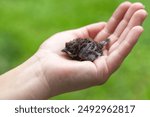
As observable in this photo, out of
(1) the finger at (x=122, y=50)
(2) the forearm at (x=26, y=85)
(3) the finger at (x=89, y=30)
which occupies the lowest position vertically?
(2) the forearm at (x=26, y=85)

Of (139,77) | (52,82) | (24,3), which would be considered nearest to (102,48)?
(52,82)

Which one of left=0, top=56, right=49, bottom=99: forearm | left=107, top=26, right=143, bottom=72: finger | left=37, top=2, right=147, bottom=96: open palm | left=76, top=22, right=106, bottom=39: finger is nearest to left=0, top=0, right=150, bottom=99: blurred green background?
left=76, top=22, right=106, bottom=39: finger

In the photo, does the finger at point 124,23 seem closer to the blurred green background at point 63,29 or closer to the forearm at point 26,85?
the forearm at point 26,85

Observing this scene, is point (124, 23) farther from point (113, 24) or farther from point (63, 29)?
point (63, 29)

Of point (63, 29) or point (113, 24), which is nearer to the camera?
point (113, 24)

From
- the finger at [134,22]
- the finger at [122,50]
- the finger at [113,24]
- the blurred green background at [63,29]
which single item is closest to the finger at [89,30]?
the finger at [113,24]

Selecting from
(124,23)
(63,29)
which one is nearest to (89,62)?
(124,23)
